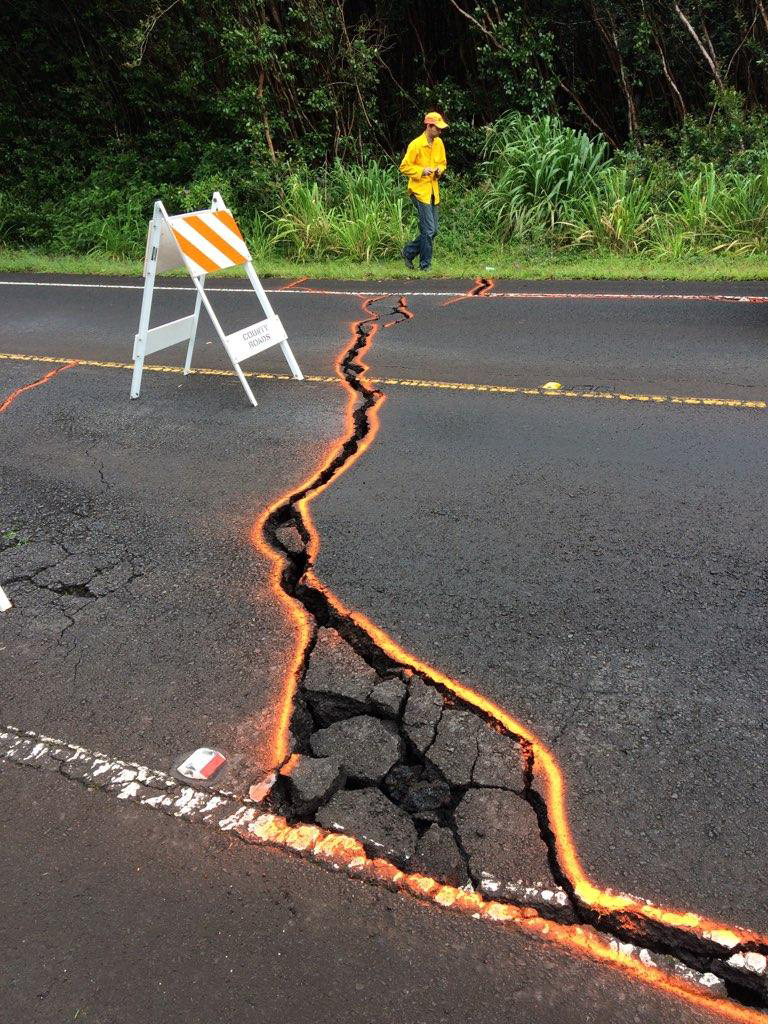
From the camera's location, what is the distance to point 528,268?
10656 mm

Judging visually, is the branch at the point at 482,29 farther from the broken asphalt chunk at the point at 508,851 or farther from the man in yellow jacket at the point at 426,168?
the broken asphalt chunk at the point at 508,851

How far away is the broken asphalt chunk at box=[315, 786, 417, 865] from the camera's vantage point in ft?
8.06

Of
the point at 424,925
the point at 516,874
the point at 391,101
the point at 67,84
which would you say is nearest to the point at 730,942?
the point at 516,874

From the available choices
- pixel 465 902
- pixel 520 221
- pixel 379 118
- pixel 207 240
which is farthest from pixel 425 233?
pixel 465 902

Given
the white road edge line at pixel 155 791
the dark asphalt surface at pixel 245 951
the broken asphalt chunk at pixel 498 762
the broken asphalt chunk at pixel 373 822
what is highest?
the broken asphalt chunk at pixel 498 762

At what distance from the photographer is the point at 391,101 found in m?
16.5

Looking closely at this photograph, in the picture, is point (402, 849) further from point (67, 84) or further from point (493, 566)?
point (67, 84)

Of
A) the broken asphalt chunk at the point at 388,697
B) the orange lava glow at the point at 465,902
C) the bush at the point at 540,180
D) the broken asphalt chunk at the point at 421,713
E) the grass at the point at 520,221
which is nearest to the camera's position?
the orange lava glow at the point at 465,902

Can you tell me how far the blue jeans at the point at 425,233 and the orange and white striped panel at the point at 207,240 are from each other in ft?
15.8

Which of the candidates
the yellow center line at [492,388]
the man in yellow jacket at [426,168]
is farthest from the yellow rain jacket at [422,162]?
the yellow center line at [492,388]

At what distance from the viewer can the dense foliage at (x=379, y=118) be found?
12.3 meters

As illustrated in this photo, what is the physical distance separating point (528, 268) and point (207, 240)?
5.78 m

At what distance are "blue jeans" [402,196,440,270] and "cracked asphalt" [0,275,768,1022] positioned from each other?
4.49m

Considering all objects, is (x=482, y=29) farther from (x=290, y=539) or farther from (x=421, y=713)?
(x=421, y=713)
